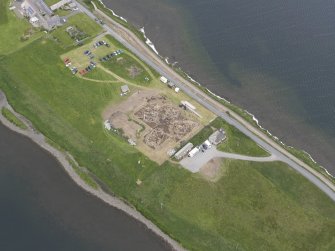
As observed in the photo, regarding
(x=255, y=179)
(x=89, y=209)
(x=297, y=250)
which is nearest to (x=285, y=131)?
(x=255, y=179)

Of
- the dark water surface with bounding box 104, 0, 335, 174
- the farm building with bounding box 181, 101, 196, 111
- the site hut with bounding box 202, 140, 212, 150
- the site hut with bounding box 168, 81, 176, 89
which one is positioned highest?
the dark water surface with bounding box 104, 0, 335, 174

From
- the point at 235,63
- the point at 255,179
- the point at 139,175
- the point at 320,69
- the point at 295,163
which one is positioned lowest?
the point at 139,175

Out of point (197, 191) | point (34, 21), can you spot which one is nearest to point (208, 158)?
point (197, 191)

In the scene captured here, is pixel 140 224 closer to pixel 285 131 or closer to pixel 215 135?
pixel 215 135

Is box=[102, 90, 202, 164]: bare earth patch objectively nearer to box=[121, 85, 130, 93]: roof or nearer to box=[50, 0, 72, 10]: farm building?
box=[121, 85, 130, 93]: roof

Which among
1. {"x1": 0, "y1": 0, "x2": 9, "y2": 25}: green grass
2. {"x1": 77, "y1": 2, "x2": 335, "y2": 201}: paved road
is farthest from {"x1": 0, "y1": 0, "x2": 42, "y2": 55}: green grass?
{"x1": 77, "y1": 2, "x2": 335, "y2": 201}: paved road
